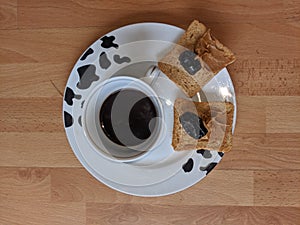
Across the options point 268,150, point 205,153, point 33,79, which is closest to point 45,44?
point 33,79

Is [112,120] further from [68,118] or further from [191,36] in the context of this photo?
[191,36]

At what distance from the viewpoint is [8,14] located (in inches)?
37.0

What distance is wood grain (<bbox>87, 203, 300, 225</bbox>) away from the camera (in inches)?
36.0

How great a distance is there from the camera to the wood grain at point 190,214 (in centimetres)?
92

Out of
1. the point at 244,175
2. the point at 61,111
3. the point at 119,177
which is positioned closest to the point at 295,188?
the point at 244,175

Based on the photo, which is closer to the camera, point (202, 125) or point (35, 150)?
point (202, 125)

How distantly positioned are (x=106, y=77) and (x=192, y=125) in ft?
0.58

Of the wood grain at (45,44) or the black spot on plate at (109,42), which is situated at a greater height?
the black spot on plate at (109,42)

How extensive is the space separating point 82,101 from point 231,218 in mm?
366

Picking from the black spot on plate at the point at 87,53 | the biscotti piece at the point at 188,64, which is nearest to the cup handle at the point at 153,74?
the biscotti piece at the point at 188,64

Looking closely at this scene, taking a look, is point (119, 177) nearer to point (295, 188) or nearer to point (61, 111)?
point (61, 111)

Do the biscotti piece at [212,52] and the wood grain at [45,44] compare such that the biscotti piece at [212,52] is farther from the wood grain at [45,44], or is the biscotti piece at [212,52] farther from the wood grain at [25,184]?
the wood grain at [25,184]

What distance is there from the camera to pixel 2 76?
944 mm

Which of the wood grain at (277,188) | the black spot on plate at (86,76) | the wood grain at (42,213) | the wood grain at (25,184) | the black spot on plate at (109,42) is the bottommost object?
the wood grain at (42,213)
